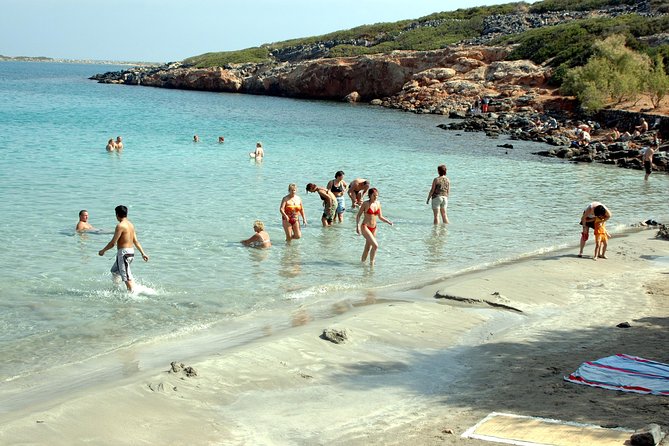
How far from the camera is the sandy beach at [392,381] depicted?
23.7 ft

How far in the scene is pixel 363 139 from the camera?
140ft

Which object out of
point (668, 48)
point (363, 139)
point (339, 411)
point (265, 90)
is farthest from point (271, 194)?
point (265, 90)

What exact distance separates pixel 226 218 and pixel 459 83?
50868 mm

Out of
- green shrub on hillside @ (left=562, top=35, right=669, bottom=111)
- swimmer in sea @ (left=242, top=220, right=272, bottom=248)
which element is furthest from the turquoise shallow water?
green shrub on hillside @ (left=562, top=35, right=669, bottom=111)

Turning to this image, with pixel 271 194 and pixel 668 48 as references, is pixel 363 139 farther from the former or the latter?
pixel 668 48

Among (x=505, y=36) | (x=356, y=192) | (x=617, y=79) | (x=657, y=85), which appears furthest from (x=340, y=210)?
(x=505, y=36)

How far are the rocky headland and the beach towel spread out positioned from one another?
86.1 feet

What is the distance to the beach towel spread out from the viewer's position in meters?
8.19

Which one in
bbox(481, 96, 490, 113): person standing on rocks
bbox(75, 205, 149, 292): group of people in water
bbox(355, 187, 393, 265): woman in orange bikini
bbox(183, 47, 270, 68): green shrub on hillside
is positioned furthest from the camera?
bbox(183, 47, 270, 68): green shrub on hillside

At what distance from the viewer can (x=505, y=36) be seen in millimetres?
81562

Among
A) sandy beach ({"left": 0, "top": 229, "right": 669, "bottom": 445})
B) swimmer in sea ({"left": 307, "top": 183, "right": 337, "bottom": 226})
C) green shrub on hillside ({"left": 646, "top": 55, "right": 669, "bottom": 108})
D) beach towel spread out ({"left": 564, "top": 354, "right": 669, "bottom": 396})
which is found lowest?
sandy beach ({"left": 0, "top": 229, "right": 669, "bottom": 445})

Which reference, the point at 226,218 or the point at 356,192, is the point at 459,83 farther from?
the point at 226,218

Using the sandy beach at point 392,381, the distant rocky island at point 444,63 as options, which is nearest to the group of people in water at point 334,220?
the sandy beach at point 392,381

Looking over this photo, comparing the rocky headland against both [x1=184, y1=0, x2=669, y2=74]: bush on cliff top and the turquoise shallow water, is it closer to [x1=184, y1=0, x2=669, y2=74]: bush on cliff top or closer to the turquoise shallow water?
[x1=184, y1=0, x2=669, y2=74]: bush on cliff top
